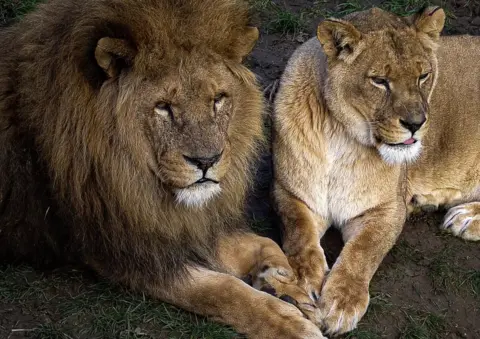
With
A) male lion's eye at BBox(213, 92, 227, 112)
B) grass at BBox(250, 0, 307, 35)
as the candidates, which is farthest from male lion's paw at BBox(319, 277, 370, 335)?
grass at BBox(250, 0, 307, 35)

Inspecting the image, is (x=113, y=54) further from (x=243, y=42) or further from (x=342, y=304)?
(x=342, y=304)

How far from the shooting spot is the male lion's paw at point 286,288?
13.3 feet

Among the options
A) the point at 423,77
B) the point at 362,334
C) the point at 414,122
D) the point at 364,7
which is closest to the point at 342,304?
the point at 362,334

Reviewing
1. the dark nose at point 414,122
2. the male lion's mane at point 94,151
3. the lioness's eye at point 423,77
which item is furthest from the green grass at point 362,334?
the lioness's eye at point 423,77

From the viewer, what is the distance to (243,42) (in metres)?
3.80

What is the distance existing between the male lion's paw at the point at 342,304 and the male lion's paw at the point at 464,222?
102 centimetres

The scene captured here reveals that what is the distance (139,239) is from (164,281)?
237 millimetres

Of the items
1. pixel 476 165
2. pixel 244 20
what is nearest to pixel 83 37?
pixel 244 20

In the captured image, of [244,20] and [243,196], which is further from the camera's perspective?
[243,196]

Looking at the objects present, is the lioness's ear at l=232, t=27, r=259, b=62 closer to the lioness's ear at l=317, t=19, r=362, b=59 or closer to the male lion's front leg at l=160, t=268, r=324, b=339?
the lioness's ear at l=317, t=19, r=362, b=59

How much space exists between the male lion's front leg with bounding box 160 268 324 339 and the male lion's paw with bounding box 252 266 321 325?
0.12 m

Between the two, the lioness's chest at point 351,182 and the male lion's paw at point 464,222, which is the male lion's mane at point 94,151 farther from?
the male lion's paw at point 464,222

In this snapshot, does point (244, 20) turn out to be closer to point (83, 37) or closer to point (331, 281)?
point (83, 37)

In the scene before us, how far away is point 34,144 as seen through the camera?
3.92 meters
